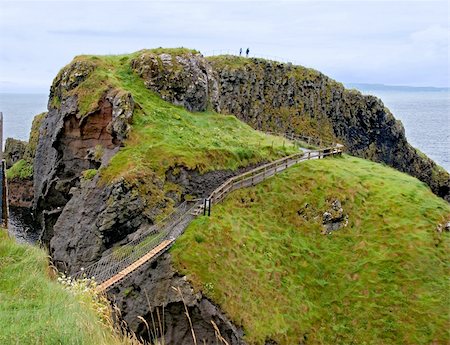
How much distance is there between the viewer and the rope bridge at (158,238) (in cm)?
2516

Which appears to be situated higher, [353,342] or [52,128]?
[52,128]

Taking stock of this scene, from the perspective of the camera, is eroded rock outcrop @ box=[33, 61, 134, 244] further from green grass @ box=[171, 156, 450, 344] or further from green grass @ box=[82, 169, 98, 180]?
green grass @ box=[171, 156, 450, 344]

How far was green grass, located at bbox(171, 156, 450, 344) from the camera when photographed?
28.5 meters

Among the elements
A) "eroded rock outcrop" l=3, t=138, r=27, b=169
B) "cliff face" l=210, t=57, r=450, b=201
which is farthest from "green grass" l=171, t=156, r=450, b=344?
"eroded rock outcrop" l=3, t=138, r=27, b=169

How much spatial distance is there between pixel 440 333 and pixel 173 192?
19.8 metres

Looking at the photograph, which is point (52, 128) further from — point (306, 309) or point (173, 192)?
point (306, 309)

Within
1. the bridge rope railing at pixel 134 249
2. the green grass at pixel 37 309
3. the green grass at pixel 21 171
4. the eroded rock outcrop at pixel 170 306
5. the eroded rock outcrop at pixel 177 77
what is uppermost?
the eroded rock outcrop at pixel 177 77

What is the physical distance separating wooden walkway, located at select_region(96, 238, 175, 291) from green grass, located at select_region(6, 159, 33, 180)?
53054mm

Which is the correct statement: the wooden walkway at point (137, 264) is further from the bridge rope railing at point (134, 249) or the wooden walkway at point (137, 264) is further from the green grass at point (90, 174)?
the green grass at point (90, 174)

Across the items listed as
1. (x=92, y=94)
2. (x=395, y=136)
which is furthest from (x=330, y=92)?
(x=92, y=94)

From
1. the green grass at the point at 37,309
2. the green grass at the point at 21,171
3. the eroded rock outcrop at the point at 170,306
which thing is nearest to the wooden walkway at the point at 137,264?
the eroded rock outcrop at the point at 170,306

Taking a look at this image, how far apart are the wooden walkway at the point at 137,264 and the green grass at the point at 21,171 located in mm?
53054

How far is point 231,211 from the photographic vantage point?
3428 cm

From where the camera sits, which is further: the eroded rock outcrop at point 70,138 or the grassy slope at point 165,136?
the eroded rock outcrop at point 70,138
